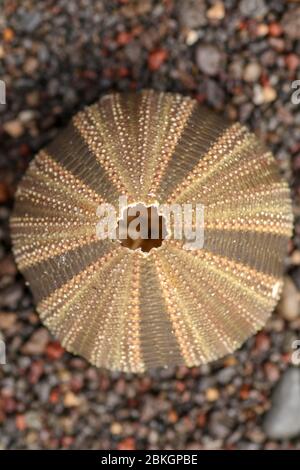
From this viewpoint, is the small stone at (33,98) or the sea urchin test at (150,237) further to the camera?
the small stone at (33,98)

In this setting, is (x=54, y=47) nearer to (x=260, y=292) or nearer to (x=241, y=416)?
(x=260, y=292)

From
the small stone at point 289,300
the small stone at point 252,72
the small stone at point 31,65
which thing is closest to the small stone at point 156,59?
the small stone at point 252,72

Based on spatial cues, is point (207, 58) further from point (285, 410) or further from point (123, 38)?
point (285, 410)

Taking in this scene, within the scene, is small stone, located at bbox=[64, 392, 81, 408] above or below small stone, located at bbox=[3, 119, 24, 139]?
below

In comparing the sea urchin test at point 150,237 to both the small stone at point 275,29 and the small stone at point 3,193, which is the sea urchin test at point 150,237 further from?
the small stone at point 275,29

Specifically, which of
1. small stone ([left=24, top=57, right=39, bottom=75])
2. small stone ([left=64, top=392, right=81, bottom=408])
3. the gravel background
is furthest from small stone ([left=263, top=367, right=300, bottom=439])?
small stone ([left=24, top=57, right=39, bottom=75])

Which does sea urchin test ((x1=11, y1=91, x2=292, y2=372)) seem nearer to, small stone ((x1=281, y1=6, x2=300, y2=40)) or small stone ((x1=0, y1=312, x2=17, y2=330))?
small stone ((x1=0, y1=312, x2=17, y2=330))
